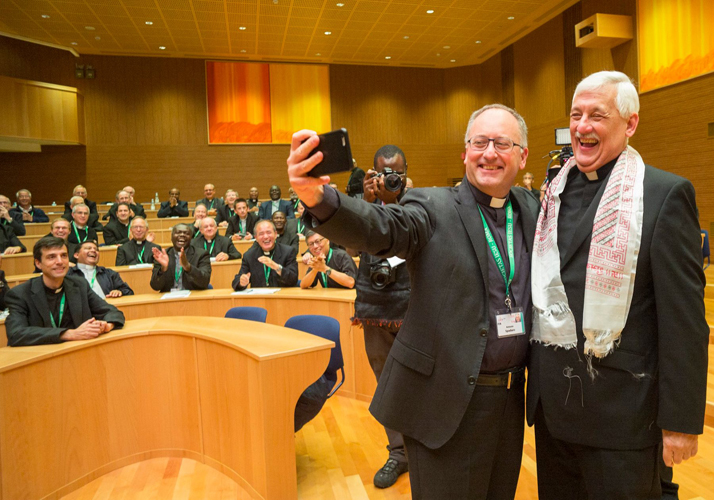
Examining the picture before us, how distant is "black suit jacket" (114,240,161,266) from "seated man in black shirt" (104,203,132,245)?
1.49 metres

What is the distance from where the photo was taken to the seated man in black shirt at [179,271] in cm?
498

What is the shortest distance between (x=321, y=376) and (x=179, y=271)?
2.79 meters

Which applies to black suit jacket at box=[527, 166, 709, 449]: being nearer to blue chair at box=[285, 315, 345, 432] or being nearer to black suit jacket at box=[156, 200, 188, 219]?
blue chair at box=[285, 315, 345, 432]

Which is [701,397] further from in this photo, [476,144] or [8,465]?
[8,465]

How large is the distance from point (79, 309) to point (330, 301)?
181 centimetres

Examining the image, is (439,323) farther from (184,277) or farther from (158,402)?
(184,277)

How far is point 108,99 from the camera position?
42.5 feet

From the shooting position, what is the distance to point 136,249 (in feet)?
21.2

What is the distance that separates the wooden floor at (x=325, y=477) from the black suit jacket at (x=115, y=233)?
555cm

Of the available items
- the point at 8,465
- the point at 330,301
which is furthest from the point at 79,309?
the point at 330,301

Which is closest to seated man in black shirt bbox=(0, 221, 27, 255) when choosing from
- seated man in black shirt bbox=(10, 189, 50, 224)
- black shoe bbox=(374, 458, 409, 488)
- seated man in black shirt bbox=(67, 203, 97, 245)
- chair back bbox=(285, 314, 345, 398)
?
seated man in black shirt bbox=(67, 203, 97, 245)

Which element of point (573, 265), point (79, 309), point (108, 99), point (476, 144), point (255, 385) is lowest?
point (255, 385)

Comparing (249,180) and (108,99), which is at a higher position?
(108,99)

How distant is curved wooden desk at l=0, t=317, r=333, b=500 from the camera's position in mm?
2500
